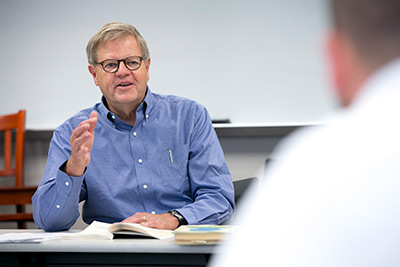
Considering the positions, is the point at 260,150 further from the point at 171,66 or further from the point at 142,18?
the point at 142,18

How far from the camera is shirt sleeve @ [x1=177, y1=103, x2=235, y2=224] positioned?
1918mm

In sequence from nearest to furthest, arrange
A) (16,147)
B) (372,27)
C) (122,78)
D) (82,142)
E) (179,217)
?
(372,27)
(82,142)
(179,217)
(122,78)
(16,147)

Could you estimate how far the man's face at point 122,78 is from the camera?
217cm

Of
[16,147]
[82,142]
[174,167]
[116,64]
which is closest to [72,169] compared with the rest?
[82,142]

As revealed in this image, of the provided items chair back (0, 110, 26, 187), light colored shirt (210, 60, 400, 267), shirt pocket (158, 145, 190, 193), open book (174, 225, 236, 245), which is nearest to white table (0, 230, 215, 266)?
open book (174, 225, 236, 245)

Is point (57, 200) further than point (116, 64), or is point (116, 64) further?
point (116, 64)

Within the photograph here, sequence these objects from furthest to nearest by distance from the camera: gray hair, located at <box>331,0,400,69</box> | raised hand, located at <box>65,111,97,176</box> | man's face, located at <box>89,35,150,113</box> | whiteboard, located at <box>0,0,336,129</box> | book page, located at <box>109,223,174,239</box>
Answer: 1. whiteboard, located at <box>0,0,336,129</box>
2. man's face, located at <box>89,35,150,113</box>
3. raised hand, located at <box>65,111,97,176</box>
4. book page, located at <box>109,223,174,239</box>
5. gray hair, located at <box>331,0,400,69</box>

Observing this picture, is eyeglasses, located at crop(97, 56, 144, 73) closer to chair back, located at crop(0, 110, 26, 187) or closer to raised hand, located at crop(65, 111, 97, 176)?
raised hand, located at crop(65, 111, 97, 176)

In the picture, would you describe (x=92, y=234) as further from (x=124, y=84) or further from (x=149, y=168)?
(x=124, y=84)

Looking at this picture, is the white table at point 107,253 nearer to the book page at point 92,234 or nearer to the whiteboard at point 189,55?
the book page at point 92,234

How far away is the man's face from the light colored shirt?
1832 millimetres

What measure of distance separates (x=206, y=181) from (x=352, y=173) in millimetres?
1727

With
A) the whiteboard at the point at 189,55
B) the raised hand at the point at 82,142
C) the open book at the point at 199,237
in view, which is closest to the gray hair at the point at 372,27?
the open book at the point at 199,237

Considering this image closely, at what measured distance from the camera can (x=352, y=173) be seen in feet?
1.12
